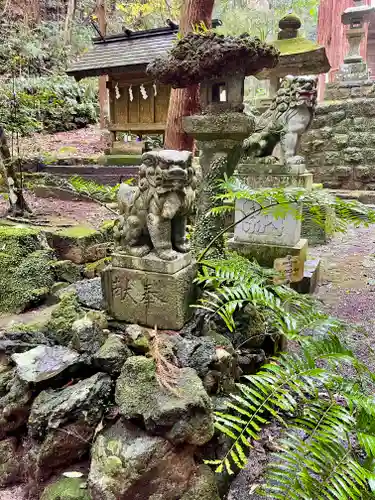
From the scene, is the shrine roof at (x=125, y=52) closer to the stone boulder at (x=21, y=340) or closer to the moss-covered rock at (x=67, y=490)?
the stone boulder at (x=21, y=340)

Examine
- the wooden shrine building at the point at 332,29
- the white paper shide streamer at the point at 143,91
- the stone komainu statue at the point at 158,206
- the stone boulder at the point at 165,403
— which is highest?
the wooden shrine building at the point at 332,29

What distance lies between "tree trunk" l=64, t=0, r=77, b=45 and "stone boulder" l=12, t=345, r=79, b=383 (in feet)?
48.6

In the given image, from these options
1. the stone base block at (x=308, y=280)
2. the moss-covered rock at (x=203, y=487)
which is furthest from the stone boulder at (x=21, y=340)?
the stone base block at (x=308, y=280)

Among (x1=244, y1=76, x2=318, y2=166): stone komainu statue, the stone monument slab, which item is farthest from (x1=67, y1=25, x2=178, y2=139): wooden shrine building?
the stone monument slab

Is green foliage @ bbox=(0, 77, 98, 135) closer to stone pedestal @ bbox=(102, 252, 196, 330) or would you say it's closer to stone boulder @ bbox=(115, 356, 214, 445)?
stone pedestal @ bbox=(102, 252, 196, 330)

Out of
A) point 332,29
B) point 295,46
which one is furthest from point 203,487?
point 332,29

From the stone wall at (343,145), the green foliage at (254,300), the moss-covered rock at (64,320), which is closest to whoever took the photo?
the green foliage at (254,300)

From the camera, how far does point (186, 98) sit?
5.40 meters

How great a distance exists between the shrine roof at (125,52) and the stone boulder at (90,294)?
5449mm

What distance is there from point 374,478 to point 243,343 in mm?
1413

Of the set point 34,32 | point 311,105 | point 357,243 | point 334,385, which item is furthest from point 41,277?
point 34,32

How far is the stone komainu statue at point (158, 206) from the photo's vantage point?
2.43 meters

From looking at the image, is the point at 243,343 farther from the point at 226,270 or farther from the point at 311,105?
the point at 311,105

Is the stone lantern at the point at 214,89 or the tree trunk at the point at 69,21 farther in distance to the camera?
the tree trunk at the point at 69,21
